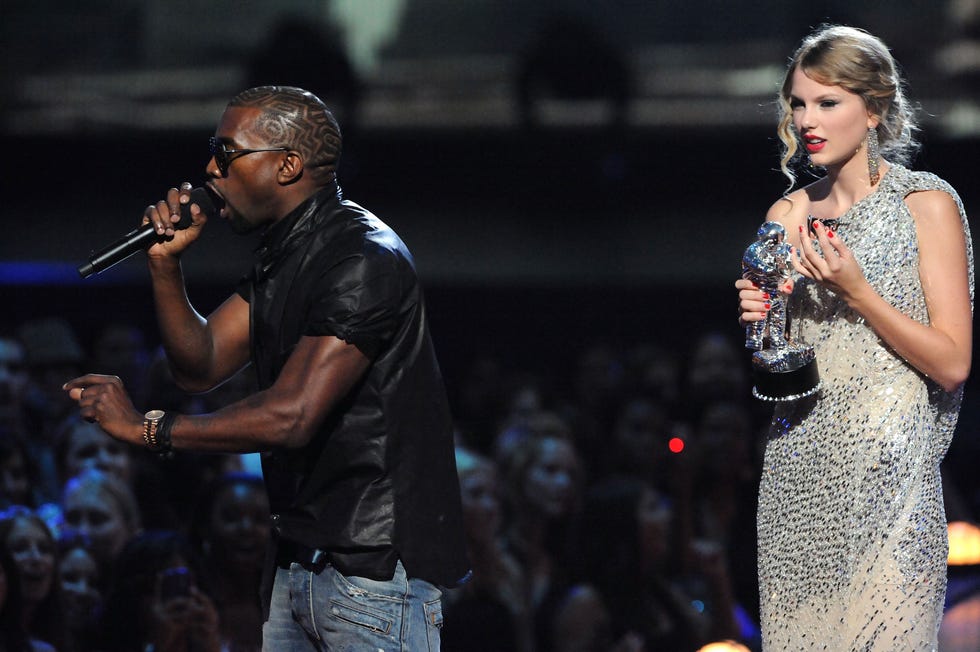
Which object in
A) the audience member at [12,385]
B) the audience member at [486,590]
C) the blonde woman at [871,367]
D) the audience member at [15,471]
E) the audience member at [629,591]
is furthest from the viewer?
the audience member at [12,385]

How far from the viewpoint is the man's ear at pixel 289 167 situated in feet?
7.83

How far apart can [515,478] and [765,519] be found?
2510mm

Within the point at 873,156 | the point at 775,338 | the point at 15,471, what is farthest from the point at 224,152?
the point at 15,471

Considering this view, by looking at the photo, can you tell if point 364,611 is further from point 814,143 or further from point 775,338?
point 814,143

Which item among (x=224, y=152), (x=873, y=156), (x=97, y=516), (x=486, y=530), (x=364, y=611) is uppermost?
(x=224, y=152)

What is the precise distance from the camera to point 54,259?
8.03 m

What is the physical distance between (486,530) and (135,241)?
2.31 m

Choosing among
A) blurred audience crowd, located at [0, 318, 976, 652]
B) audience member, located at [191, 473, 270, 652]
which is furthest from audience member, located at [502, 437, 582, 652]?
audience member, located at [191, 473, 270, 652]

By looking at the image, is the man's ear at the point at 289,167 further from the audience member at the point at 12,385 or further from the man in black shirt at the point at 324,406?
the audience member at the point at 12,385

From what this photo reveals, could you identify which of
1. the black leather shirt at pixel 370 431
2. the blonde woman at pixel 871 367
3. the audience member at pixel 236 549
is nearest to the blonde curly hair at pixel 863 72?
the blonde woman at pixel 871 367

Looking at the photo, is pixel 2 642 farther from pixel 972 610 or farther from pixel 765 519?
pixel 972 610

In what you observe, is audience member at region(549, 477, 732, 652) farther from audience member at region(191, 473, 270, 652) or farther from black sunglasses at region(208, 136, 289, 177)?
black sunglasses at region(208, 136, 289, 177)

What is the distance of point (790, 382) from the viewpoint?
92.6 inches

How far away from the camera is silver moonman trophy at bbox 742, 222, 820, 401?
2.32 metres
